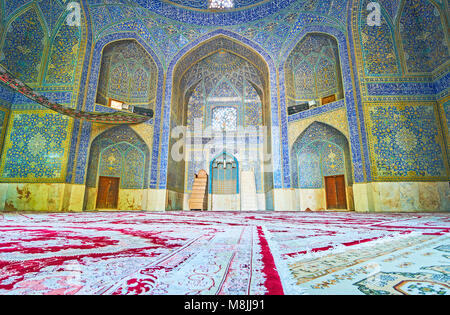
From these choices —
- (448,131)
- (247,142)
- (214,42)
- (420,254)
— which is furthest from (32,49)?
(448,131)

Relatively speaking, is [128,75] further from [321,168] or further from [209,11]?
[321,168]

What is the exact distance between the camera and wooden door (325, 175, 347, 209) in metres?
6.82

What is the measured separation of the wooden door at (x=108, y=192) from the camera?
7.16 metres

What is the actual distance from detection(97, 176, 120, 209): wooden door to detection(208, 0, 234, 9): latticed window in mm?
6536

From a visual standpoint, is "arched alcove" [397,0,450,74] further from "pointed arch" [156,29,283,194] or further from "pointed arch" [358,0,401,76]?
"pointed arch" [156,29,283,194]

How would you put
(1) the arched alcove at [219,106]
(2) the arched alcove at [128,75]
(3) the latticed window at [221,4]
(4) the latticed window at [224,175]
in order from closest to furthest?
(2) the arched alcove at [128,75], (3) the latticed window at [221,4], (1) the arched alcove at [219,106], (4) the latticed window at [224,175]

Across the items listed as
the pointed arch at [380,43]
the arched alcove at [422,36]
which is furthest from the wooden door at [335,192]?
the arched alcove at [422,36]

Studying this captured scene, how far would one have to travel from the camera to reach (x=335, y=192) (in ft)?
22.8

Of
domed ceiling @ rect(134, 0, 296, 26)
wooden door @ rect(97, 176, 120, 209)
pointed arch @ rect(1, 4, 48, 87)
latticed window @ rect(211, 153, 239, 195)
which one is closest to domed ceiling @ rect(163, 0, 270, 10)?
domed ceiling @ rect(134, 0, 296, 26)

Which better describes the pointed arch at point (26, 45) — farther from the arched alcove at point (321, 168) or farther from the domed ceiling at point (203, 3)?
the arched alcove at point (321, 168)

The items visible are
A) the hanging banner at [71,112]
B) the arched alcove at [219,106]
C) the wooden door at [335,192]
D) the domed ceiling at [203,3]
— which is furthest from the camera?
the arched alcove at [219,106]

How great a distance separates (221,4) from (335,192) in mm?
7207

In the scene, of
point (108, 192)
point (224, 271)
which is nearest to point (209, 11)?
point (108, 192)

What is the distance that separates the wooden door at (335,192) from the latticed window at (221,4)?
255 inches
